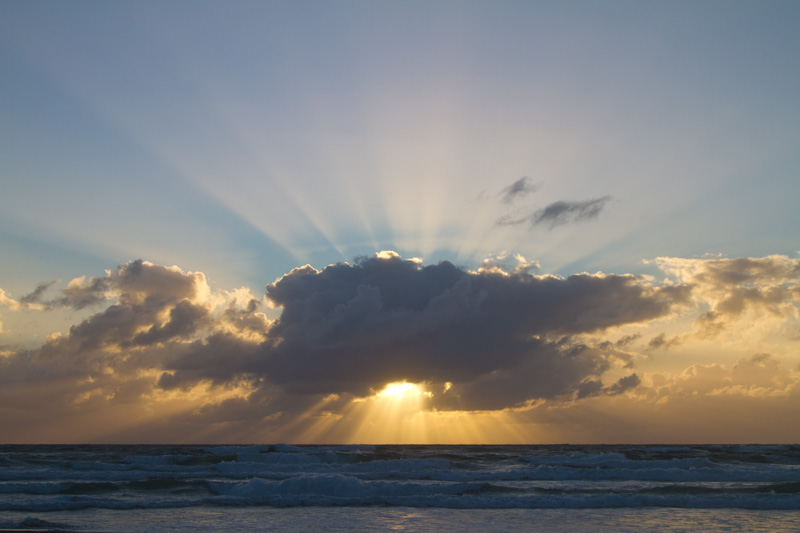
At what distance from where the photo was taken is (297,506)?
28516mm

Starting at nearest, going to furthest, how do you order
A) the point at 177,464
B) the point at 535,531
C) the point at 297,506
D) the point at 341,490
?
the point at 535,531
the point at 297,506
the point at 341,490
the point at 177,464

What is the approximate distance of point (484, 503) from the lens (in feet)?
94.9

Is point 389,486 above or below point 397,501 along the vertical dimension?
above

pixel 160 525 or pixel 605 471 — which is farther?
pixel 605 471

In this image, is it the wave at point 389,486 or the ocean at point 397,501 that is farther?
the wave at point 389,486

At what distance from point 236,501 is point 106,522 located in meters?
6.82

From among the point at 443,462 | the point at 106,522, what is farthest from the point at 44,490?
the point at 443,462

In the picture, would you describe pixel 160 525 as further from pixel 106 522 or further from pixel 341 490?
pixel 341 490

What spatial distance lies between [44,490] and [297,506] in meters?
17.0

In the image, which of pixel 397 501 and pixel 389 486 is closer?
pixel 397 501

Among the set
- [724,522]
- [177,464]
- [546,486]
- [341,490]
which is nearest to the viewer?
[724,522]

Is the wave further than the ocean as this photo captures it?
Yes

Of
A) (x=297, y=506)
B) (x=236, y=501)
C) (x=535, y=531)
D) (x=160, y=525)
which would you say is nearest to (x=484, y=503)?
(x=535, y=531)

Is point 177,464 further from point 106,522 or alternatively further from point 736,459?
point 736,459
